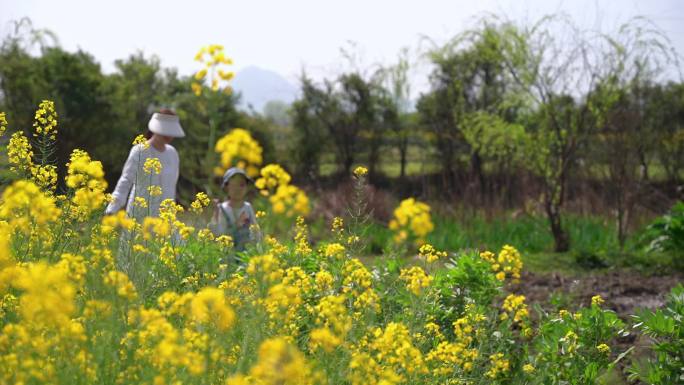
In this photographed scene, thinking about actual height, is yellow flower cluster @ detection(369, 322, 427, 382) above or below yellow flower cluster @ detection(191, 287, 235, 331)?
below

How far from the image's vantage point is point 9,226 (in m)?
2.91

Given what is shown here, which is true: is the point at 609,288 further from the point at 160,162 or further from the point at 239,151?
the point at 239,151

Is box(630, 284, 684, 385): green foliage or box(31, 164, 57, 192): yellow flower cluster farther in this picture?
box(31, 164, 57, 192): yellow flower cluster

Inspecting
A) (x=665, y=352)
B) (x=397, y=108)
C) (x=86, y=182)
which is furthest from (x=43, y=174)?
→ (x=397, y=108)

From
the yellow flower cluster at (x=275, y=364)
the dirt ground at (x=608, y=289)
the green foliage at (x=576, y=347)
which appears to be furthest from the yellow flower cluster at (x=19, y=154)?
the dirt ground at (x=608, y=289)

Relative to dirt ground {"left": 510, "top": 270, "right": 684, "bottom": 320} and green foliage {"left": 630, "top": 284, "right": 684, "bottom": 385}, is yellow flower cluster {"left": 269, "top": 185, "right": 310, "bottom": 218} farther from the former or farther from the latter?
dirt ground {"left": 510, "top": 270, "right": 684, "bottom": 320}

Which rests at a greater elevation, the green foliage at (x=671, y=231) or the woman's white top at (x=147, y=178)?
the woman's white top at (x=147, y=178)

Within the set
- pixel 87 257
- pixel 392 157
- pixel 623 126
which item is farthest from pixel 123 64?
pixel 87 257

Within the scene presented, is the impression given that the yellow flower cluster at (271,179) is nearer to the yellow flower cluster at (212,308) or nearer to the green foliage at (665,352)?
the yellow flower cluster at (212,308)

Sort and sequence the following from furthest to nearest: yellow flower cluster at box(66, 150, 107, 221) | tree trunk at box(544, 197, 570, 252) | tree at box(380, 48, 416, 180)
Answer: tree at box(380, 48, 416, 180), tree trunk at box(544, 197, 570, 252), yellow flower cluster at box(66, 150, 107, 221)

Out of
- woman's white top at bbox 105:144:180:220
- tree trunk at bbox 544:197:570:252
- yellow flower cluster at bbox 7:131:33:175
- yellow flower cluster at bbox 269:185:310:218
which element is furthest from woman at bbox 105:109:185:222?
tree trunk at bbox 544:197:570:252

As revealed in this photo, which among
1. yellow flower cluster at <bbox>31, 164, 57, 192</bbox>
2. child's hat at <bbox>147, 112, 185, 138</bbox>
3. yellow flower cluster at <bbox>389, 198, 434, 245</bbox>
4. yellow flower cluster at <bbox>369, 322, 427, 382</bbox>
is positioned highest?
child's hat at <bbox>147, 112, 185, 138</bbox>

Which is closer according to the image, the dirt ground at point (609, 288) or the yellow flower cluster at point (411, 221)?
the yellow flower cluster at point (411, 221)

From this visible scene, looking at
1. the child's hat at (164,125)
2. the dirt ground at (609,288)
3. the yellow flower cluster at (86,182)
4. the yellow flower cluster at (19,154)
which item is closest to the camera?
the yellow flower cluster at (86,182)
